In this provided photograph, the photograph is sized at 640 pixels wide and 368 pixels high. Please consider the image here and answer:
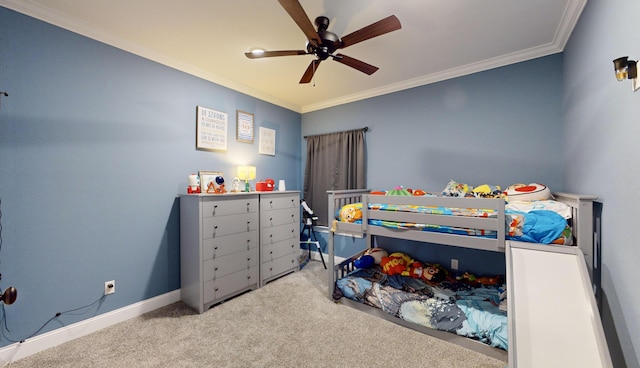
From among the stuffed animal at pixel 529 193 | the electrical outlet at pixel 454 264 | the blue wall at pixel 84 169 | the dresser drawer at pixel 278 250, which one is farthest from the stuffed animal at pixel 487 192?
the blue wall at pixel 84 169

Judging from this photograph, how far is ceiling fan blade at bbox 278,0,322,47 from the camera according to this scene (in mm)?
1364

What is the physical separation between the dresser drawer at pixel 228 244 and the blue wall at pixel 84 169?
470 millimetres

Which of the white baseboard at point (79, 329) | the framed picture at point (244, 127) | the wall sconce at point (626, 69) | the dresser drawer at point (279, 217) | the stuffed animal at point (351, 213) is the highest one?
the framed picture at point (244, 127)

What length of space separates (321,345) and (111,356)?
1.53 m

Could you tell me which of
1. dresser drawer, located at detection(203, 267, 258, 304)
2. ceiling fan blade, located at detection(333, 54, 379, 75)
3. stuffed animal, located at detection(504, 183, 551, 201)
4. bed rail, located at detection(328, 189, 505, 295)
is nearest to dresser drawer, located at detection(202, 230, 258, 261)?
dresser drawer, located at detection(203, 267, 258, 304)

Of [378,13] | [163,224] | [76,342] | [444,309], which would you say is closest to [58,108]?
[163,224]

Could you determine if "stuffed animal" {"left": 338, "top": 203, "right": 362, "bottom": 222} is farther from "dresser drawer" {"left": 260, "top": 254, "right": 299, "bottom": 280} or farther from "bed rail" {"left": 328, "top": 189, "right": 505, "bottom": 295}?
"dresser drawer" {"left": 260, "top": 254, "right": 299, "bottom": 280}

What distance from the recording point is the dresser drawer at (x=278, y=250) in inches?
118

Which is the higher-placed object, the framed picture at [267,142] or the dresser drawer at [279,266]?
the framed picture at [267,142]

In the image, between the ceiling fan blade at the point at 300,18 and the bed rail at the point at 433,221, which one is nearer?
the ceiling fan blade at the point at 300,18

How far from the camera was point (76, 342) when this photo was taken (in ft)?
6.25

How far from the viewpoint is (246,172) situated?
3211 millimetres

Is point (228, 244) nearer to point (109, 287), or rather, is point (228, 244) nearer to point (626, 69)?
point (109, 287)

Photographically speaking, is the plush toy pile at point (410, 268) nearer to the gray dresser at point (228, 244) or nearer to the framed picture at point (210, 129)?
the gray dresser at point (228, 244)
